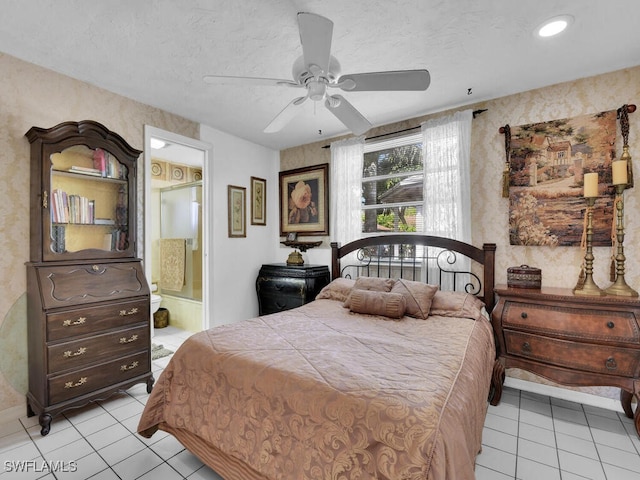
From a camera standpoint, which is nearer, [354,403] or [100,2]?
[354,403]

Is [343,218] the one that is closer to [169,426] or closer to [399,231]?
[399,231]

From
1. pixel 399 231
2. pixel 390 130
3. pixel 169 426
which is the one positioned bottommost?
pixel 169 426

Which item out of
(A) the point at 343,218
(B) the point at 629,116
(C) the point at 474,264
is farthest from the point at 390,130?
(B) the point at 629,116

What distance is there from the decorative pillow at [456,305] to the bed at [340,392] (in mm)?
11

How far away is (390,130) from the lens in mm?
3514

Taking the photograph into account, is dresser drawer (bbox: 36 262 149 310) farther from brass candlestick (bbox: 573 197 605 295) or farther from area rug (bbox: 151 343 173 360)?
brass candlestick (bbox: 573 197 605 295)

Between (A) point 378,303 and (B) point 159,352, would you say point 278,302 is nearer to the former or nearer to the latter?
(B) point 159,352

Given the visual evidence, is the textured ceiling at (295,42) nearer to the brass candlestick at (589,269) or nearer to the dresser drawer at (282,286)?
the brass candlestick at (589,269)

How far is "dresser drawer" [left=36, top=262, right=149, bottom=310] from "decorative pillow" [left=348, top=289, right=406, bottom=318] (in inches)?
72.0

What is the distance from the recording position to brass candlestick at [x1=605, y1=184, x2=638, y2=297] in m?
2.19

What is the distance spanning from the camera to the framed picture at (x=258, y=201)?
13.9 feet

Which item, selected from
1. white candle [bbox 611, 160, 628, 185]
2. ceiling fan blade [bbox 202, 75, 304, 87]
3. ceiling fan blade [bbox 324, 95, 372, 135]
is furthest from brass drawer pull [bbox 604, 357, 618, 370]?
ceiling fan blade [bbox 202, 75, 304, 87]

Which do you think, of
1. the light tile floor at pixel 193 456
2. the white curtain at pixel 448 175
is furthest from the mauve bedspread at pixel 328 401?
the white curtain at pixel 448 175

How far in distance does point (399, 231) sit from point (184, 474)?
2.79m
